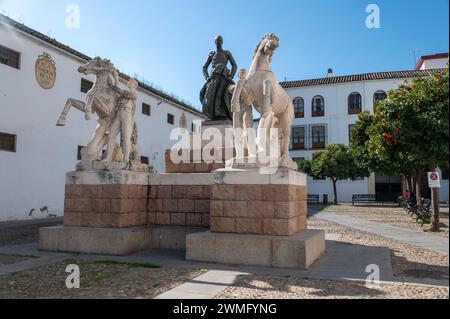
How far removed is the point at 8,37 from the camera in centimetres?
1382

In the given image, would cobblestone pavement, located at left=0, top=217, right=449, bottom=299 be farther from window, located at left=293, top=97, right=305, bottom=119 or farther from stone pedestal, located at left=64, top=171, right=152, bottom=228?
window, located at left=293, top=97, right=305, bottom=119

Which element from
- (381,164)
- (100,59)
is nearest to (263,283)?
(100,59)

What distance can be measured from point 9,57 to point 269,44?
11.8 m

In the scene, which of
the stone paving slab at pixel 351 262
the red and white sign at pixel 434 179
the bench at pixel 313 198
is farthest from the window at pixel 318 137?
the stone paving slab at pixel 351 262

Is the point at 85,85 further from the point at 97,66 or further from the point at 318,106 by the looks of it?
the point at 318,106

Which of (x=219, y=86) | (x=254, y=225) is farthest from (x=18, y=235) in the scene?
(x=254, y=225)

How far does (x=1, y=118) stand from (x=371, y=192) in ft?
95.5

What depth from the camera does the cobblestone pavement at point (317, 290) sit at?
4070mm

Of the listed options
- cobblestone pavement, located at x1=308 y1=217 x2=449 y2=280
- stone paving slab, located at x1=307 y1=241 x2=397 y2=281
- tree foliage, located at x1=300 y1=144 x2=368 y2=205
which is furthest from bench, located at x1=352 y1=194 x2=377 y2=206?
stone paving slab, located at x1=307 y1=241 x2=397 y2=281

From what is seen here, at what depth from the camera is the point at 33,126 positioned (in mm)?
14688

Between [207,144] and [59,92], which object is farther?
[59,92]

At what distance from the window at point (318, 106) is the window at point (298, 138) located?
1941 millimetres
